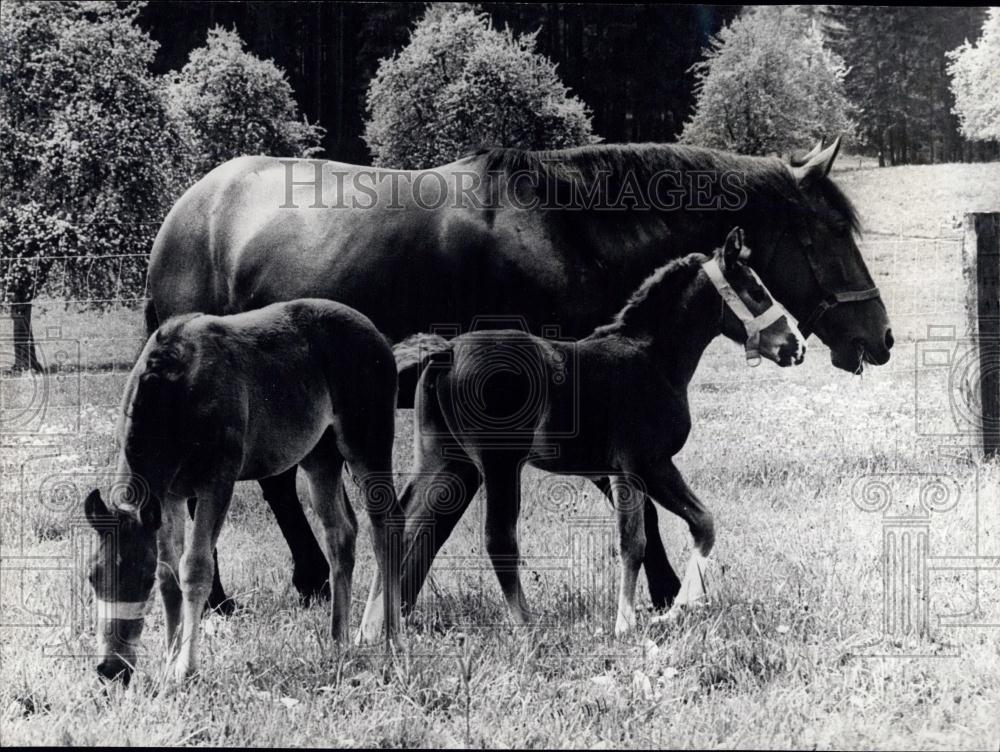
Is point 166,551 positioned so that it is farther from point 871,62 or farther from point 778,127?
point 871,62

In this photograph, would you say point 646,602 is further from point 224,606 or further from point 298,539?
point 224,606

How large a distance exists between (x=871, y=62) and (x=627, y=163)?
146 centimetres

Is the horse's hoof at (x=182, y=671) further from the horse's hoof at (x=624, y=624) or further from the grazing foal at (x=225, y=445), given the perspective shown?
the horse's hoof at (x=624, y=624)

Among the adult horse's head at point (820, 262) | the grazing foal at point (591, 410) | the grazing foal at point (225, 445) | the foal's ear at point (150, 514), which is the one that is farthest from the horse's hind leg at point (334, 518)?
the adult horse's head at point (820, 262)

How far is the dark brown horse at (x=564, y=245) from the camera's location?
4.17m

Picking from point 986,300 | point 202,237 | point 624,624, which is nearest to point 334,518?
point 624,624

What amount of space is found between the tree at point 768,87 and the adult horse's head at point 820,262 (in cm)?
36

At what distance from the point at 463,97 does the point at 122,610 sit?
8.77 ft

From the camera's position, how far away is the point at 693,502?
3930 mm

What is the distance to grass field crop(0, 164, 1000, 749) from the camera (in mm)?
3537

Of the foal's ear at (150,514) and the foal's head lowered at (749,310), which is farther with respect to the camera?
the foal's head lowered at (749,310)

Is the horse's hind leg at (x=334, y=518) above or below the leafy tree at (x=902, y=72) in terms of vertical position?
below

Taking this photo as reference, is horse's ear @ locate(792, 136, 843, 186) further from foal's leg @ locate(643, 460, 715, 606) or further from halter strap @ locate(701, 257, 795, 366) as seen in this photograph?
foal's leg @ locate(643, 460, 715, 606)

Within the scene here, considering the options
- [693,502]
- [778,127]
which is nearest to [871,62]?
[778,127]
